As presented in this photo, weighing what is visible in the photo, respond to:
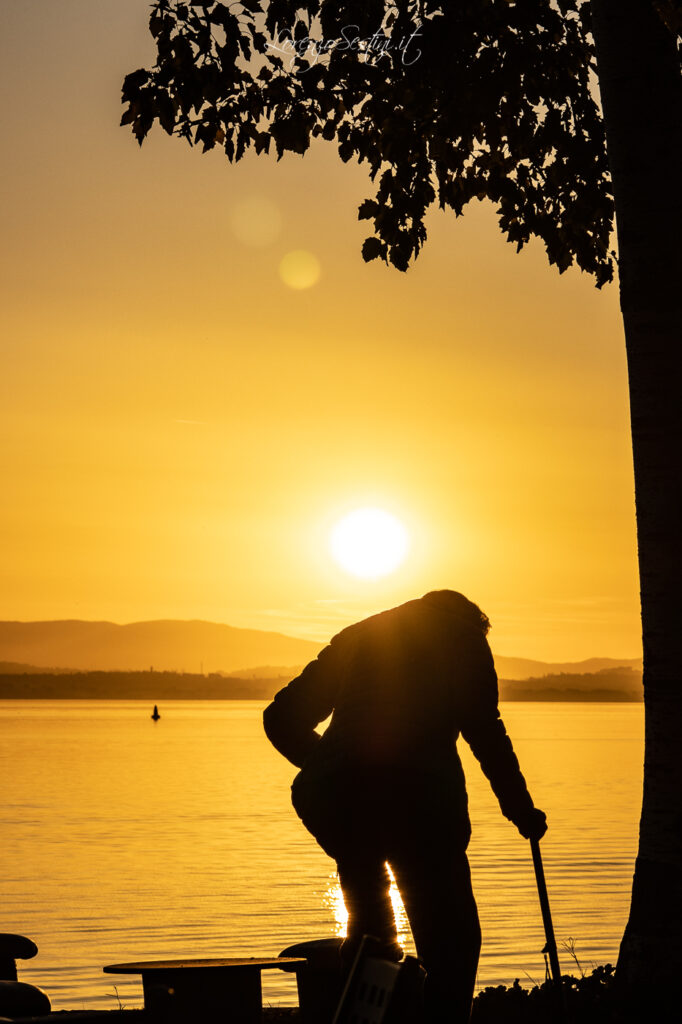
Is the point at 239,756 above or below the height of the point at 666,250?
above

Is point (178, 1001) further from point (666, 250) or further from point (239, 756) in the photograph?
point (239, 756)

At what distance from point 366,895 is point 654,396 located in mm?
3505

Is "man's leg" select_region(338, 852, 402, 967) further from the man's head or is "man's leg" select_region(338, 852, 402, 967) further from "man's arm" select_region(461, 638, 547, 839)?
the man's head

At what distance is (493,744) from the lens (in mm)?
5586

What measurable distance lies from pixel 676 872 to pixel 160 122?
20.8 feet

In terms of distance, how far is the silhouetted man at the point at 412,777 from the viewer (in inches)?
205

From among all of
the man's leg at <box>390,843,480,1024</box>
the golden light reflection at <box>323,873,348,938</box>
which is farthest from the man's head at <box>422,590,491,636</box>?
the golden light reflection at <box>323,873,348,938</box>

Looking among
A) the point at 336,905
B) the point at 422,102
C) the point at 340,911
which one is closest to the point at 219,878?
the point at 336,905

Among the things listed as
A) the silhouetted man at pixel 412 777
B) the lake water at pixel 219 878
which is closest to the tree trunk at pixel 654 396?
the silhouetted man at pixel 412 777

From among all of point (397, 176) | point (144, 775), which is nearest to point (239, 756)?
point (144, 775)

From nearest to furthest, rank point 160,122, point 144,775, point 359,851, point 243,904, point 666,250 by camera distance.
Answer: point 359,851
point 666,250
point 160,122
point 243,904
point 144,775

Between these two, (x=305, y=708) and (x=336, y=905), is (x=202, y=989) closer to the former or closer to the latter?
(x=305, y=708)

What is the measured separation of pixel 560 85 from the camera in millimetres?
11156

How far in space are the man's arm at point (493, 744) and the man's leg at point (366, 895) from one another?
0.60 metres
